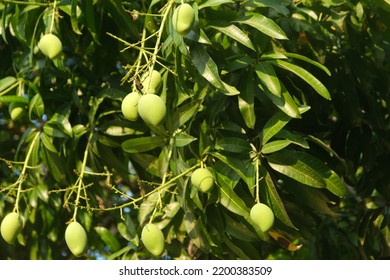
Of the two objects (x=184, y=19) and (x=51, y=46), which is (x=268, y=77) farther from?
(x=51, y=46)

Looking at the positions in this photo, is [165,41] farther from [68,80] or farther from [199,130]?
[68,80]

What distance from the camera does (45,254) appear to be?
235 centimetres

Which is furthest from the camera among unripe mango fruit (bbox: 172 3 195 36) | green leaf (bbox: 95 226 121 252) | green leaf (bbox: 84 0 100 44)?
green leaf (bbox: 95 226 121 252)

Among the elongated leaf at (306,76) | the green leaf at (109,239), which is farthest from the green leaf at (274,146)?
the green leaf at (109,239)

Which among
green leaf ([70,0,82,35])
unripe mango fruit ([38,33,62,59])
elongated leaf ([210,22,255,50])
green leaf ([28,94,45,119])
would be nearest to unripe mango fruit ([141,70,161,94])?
elongated leaf ([210,22,255,50])

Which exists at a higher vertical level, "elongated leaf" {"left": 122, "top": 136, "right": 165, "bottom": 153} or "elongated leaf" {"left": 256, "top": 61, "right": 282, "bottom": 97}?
"elongated leaf" {"left": 256, "top": 61, "right": 282, "bottom": 97}

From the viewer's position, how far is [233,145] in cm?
155

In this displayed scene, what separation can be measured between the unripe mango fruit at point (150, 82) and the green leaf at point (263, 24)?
0.19 metres

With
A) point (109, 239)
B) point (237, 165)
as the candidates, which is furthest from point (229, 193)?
point (109, 239)

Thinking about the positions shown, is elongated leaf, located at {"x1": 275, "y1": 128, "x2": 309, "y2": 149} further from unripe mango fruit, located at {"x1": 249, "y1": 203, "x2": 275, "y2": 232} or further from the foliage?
unripe mango fruit, located at {"x1": 249, "y1": 203, "x2": 275, "y2": 232}

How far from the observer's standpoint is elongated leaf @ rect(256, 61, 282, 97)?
1487 mm

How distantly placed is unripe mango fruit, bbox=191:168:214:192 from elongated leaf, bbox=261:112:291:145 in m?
0.14

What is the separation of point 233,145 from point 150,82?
0.22m

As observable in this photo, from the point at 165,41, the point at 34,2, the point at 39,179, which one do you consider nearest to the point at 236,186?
the point at 165,41
